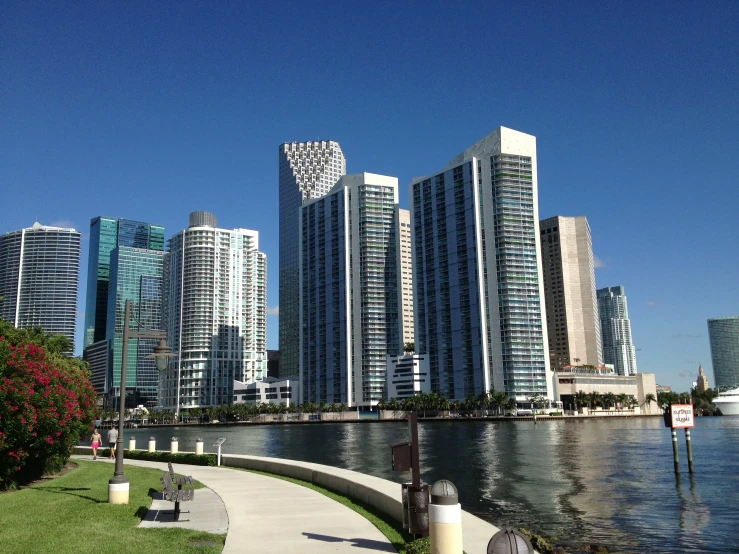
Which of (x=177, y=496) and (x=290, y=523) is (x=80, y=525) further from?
(x=290, y=523)

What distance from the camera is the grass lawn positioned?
1565 cm

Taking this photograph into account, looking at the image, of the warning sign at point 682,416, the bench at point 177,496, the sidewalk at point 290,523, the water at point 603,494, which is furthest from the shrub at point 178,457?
the warning sign at point 682,416

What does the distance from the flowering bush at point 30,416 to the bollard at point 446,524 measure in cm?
1984

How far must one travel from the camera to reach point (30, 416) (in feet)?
86.9

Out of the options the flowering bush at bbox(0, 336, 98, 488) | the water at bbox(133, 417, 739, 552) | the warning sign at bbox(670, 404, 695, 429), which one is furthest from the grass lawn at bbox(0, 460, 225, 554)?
the warning sign at bbox(670, 404, 695, 429)

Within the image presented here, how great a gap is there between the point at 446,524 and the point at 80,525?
1141 cm

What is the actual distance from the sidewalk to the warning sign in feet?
131

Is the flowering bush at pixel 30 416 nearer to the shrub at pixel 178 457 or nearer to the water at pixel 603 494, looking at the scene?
the shrub at pixel 178 457

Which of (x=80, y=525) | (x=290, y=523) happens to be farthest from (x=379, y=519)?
(x=80, y=525)

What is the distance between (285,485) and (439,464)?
35135 mm

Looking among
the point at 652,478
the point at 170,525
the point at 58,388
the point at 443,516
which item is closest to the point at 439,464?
the point at 652,478

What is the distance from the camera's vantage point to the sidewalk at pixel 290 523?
1589 cm

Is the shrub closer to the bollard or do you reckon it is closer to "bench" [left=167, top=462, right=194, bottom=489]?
"bench" [left=167, top=462, right=194, bottom=489]

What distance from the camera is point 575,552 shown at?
74.9 feet
